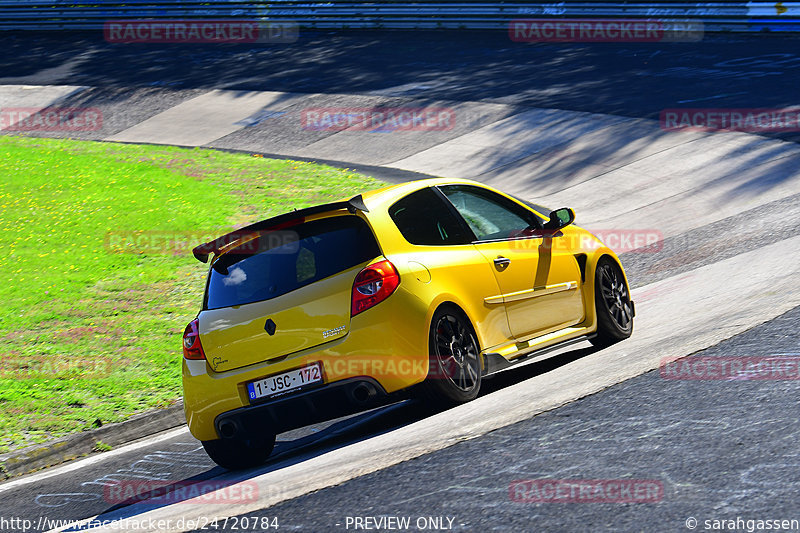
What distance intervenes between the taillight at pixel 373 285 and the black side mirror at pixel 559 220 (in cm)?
199

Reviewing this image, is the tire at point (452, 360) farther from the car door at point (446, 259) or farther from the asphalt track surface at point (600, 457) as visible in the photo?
Result: the asphalt track surface at point (600, 457)

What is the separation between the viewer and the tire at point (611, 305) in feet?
26.3

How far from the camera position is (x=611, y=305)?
8141mm

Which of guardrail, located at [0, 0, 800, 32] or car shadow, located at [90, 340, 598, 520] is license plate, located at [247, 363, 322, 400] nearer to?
car shadow, located at [90, 340, 598, 520]

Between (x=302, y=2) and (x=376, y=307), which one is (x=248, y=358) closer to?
(x=376, y=307)

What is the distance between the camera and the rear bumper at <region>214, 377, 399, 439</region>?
6.05 metres

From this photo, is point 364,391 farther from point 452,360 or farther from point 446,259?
point 446,259

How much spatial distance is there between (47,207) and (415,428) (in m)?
10.6

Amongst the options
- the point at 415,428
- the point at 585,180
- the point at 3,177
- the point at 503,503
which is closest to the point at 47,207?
the point at 3,177

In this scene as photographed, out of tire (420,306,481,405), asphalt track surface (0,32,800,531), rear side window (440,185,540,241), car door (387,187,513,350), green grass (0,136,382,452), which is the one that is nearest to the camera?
asphalt track surface (0,32,800,531)

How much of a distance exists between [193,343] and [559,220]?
117 inches

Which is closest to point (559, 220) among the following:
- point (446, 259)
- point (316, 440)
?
point (446, 259)

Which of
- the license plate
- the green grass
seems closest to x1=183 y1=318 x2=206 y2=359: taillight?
the license plate

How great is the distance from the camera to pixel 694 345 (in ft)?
22.7
